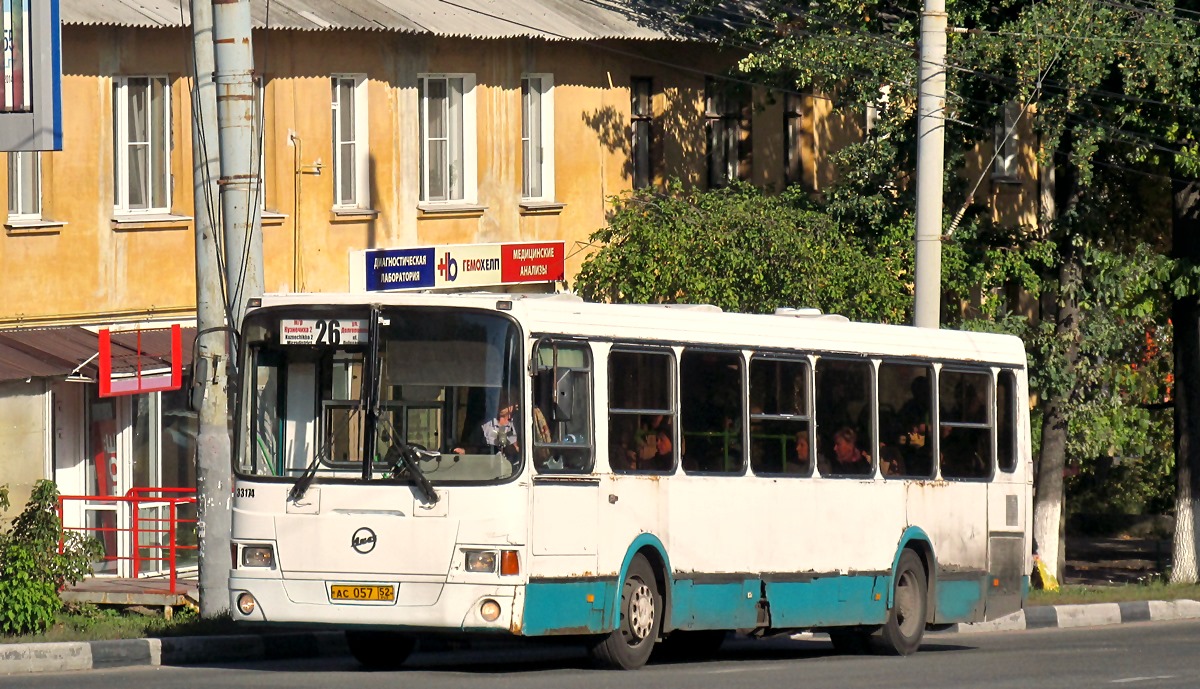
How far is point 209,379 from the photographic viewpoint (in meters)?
16.9

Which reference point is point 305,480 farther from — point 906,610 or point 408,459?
point 906,610

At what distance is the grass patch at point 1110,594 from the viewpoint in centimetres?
2425

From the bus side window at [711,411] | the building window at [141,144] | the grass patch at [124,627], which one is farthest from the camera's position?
the building window at [141,144]

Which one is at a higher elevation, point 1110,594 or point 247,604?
point 247,604

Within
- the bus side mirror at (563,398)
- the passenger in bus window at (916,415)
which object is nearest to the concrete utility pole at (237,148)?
the bus side mirror at (563,398)

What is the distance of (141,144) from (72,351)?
2.76 meters

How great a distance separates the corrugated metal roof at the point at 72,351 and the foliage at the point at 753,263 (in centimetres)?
581

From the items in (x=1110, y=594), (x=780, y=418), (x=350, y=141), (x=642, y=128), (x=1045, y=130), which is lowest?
(x=1110, y=594)

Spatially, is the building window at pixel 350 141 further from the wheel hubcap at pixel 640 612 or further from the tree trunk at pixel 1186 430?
the wheel hubcap at pixel 640 612

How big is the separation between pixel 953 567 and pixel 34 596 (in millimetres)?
7487

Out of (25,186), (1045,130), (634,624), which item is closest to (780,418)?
(634,624)

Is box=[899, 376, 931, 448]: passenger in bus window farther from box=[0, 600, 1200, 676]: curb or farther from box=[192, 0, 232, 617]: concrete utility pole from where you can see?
box=[192, 0, 232, 617]: concrete utility pole

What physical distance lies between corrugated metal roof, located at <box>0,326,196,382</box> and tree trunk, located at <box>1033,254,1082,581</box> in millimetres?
12507

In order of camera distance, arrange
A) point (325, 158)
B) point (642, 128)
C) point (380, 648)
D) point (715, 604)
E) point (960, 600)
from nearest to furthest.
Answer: point (380, 648)
point (715, 604)
point (960, 600)
point (325, 158)
point (642, 128)
